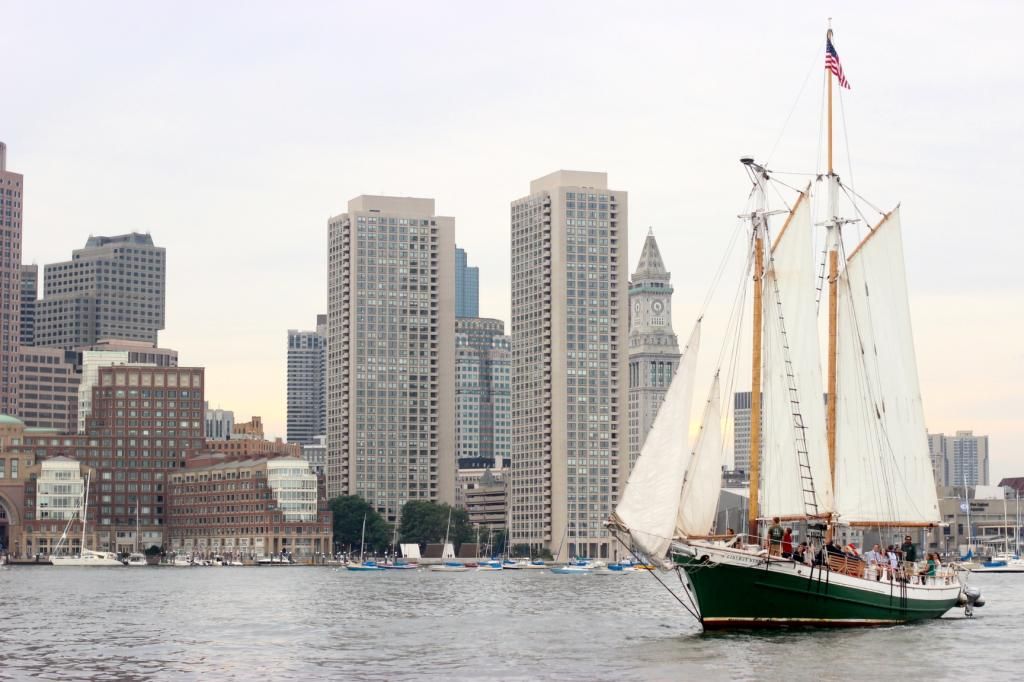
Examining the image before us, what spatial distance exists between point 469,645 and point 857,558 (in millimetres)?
Answer: 22072

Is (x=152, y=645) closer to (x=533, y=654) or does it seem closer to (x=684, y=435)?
(x=533, y=654)

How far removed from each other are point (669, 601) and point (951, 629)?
5493cm

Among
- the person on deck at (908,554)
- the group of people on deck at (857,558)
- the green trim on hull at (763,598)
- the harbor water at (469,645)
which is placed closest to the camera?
the harbor water at (469,645)

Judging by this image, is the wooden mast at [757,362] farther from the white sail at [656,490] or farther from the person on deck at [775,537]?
the white sail at [656,490]

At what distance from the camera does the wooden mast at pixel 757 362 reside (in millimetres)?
90688

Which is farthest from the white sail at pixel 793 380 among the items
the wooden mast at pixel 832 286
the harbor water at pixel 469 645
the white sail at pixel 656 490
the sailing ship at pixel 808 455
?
the white sail at pixel 656 490

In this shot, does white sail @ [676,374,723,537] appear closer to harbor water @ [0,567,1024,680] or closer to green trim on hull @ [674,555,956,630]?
green trim on hull @ [674,555,956,630]

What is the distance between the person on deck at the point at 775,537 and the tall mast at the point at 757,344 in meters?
1.17

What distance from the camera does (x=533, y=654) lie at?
271ft

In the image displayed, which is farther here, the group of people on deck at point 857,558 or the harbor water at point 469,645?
the group of people on deck at point 857,558

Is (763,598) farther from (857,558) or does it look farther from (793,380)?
(793,380)

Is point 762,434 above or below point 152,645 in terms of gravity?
above

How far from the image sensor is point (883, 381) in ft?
330

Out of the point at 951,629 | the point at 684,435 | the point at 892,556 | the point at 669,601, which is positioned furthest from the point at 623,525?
the point at 669,601
